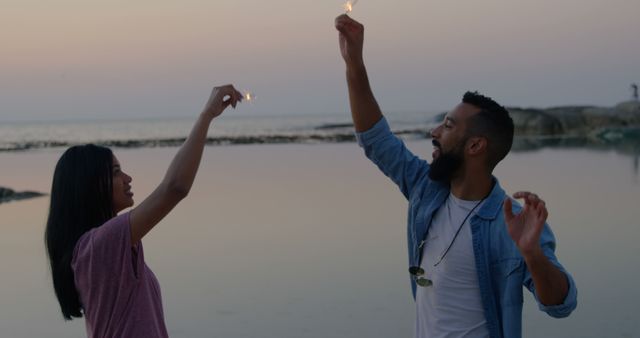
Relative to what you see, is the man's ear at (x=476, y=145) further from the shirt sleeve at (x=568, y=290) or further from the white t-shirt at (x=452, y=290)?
the shirt sleeve at (x=568, y=290)

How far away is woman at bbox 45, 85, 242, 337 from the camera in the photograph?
286cm

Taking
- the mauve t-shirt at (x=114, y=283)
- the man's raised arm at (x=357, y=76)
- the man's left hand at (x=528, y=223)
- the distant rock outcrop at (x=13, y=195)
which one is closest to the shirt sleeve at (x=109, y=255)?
the mauve t-shirt at (x=114, y=283)

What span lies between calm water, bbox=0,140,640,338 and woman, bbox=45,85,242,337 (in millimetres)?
4252

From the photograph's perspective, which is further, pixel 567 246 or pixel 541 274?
pixel 567 246

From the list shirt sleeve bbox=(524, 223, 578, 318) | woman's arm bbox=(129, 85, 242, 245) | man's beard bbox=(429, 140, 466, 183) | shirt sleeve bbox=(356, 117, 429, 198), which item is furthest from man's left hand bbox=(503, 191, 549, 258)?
woman's arm bbox=(129, 85, 242, 245)

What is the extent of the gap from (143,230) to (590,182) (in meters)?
14.6

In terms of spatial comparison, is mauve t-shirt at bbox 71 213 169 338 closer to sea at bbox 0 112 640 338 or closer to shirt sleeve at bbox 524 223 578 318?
shirt sleeve at bbox 524 223 578 318

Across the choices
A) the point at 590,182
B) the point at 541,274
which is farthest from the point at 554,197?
the point at 541,274

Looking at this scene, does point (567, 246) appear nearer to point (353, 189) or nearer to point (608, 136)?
point (353, 189)

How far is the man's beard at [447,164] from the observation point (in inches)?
128

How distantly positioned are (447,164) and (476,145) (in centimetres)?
14

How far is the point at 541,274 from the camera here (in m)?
2.76

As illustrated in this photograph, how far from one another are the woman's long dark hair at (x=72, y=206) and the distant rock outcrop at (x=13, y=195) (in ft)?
46.9

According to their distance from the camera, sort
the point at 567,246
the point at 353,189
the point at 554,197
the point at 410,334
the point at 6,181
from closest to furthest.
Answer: the point at 410,334
the point at 567,246
the point at 554,197
the point at 353,189
the point at 6,181
